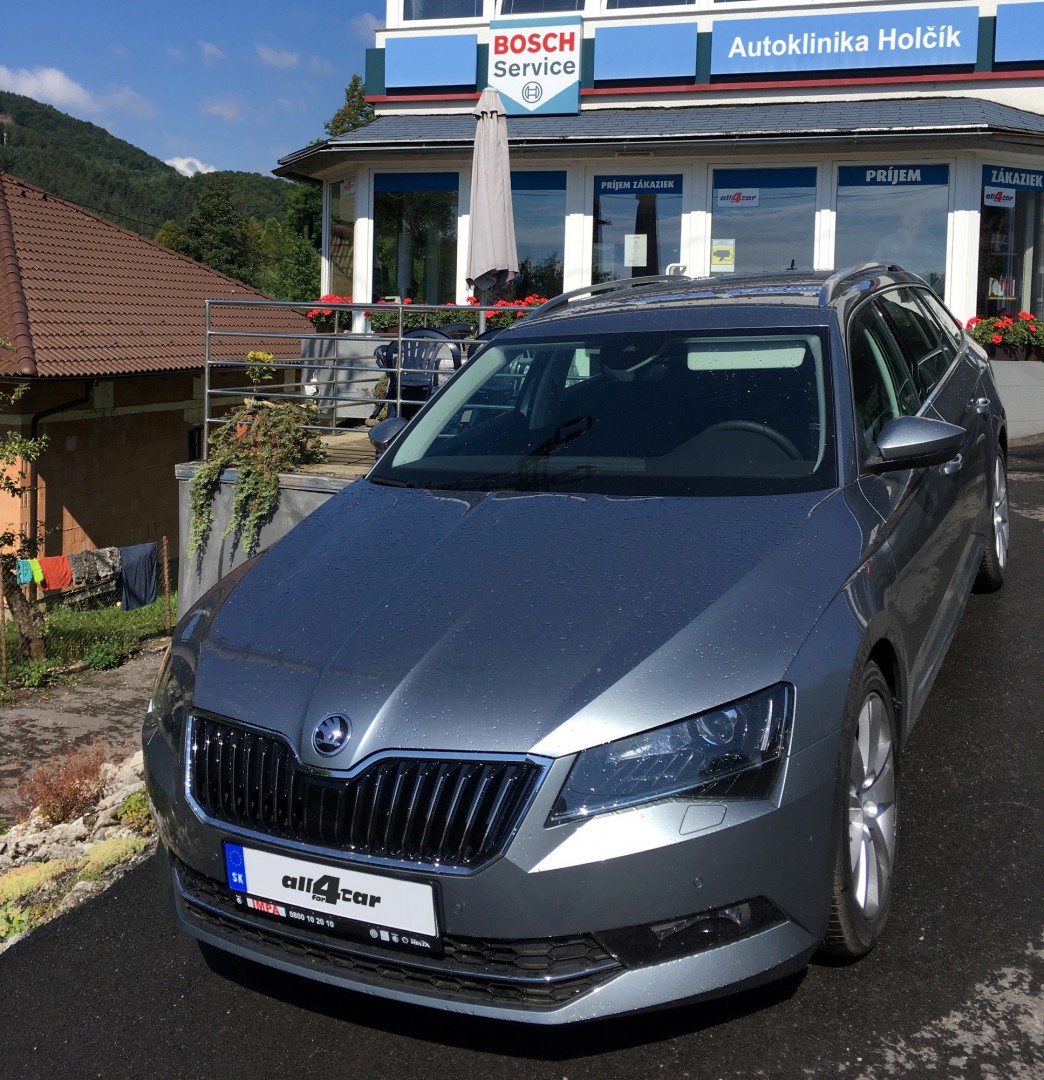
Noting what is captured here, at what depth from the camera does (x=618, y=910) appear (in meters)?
2.46

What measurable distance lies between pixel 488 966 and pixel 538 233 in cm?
1458

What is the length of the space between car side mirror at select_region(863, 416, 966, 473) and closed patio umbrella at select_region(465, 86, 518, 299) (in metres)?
8.37

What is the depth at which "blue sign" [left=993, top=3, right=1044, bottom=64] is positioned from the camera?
1470 centimetres

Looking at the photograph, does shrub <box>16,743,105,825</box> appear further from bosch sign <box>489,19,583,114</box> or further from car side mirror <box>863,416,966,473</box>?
bosch sign <box>489,19,583,114</box>

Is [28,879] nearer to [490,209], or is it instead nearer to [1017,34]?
[490,209]

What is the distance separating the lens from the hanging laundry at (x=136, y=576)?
19.5 m

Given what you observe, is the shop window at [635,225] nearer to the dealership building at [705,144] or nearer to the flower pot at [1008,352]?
the dealership building at [705,144]

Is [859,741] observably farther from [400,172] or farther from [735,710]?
[400,172]

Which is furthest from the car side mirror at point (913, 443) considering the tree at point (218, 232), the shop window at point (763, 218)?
the tree at point (218, 232)

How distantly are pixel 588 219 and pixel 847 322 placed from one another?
12.3 m

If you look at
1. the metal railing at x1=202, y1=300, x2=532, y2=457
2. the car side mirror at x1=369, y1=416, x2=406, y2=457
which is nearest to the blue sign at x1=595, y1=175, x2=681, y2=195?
the metal railing at x1=202, y1=300, x2=532, y2=457

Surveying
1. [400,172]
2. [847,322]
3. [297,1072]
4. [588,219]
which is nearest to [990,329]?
[588,219]

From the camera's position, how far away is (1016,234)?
14922 millimetres

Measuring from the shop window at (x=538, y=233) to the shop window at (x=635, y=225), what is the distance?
20.3 inches
